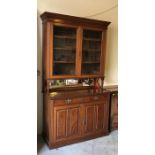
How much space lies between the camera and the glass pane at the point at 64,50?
9.25ft

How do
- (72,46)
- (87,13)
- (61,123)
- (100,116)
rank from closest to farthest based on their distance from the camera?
(61,123) → (72,46) → (100,116) → (87,13)

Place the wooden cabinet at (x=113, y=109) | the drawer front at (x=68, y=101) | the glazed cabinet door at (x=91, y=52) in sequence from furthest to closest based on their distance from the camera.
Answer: the wooden cabinet at (x=113, y=109), the glazed cabinet door at (x=91, y=52), the drawer front at (x=68, y=101)

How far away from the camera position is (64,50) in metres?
2.91

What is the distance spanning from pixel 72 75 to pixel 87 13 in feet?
4.25

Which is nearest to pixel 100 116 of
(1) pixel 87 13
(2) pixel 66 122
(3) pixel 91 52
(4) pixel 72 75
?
(2) pixel 66 122

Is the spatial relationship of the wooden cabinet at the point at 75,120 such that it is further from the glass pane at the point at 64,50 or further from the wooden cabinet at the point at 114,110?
the glass pane at the point at 64,50

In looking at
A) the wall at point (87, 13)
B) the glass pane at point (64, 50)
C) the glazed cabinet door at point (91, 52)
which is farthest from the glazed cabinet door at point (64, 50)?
the wall at point (87, 13)

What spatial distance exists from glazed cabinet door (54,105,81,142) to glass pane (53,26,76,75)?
601mm

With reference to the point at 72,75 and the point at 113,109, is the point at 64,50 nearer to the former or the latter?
the point at 72,75

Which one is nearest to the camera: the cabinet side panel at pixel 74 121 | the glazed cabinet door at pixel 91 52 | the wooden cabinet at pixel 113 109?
the cabinet side panel at pixel 74 121

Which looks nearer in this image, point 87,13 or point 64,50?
point 64,50

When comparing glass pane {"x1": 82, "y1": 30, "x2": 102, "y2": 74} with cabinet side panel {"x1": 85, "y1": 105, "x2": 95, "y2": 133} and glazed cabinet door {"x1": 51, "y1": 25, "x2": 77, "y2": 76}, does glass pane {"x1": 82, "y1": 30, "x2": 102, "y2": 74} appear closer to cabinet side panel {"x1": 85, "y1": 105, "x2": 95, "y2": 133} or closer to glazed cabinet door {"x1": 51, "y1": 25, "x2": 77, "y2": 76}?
glazed cabinet door {"x1": 51, "y1": 25, "x2": 77, "y2": 76}
